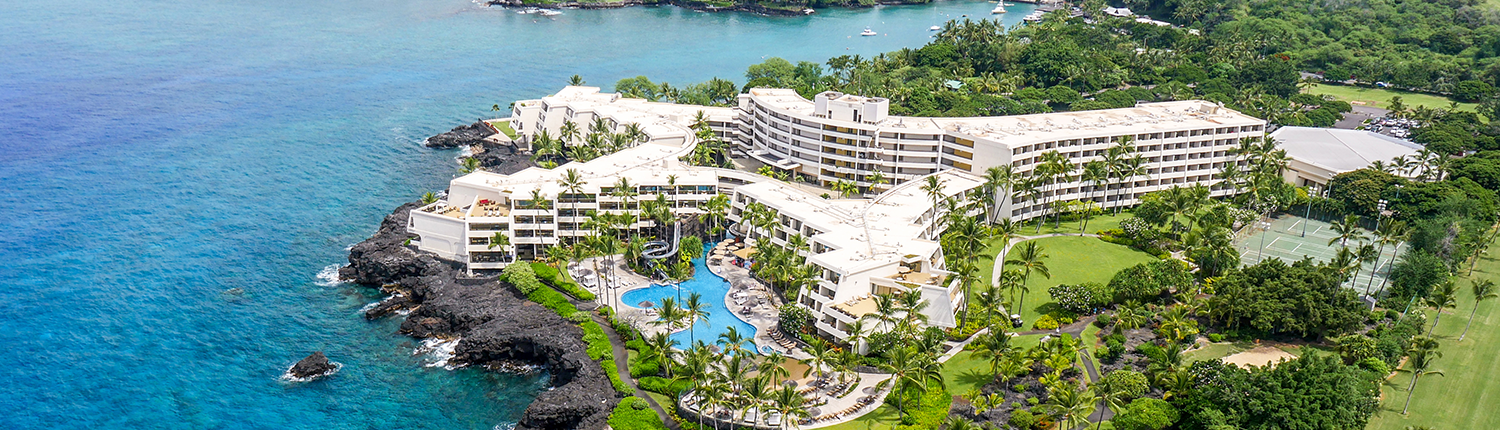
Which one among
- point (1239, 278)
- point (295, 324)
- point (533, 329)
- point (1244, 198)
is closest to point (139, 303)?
point (295, 324)

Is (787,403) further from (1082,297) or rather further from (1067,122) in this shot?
(1067,122)

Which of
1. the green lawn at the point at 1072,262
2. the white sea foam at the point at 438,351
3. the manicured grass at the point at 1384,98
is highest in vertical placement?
the manicured grass at the point at 1384,98

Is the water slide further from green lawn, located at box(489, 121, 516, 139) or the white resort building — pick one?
green lawn, located at box(489, 121, 516, 139)

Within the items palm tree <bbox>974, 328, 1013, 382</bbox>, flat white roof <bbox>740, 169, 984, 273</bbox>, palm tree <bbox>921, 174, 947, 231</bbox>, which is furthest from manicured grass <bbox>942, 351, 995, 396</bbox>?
palm tree <bbox>921, 174, 947, 231</bbox>

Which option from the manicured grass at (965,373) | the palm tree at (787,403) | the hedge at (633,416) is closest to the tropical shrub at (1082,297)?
the manicured grass at (965,373)

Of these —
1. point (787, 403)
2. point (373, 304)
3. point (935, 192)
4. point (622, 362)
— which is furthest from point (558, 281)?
point (935, 192)

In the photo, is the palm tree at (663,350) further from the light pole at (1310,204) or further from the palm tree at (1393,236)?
the light pole at (1310,204)
